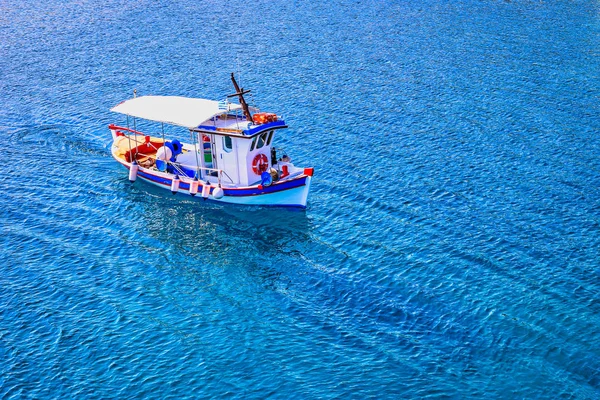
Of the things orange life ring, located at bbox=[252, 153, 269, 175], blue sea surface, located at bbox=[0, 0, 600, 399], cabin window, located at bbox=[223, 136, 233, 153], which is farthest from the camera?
orange life ring, located at bbox=[252, 153, 269, 175]

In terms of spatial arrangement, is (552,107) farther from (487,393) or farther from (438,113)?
(487,393)

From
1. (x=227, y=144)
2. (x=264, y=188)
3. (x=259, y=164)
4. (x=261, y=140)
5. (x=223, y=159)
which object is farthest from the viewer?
(x=223, y=159)

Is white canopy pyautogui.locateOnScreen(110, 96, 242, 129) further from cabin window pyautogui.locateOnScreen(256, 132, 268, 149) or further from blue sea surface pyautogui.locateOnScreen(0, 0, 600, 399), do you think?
blue sea surface pyautogui.locateOnScreen(0, 0, 600, 399)

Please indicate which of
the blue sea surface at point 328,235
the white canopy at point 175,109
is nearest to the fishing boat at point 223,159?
the white canopy at point 175,109

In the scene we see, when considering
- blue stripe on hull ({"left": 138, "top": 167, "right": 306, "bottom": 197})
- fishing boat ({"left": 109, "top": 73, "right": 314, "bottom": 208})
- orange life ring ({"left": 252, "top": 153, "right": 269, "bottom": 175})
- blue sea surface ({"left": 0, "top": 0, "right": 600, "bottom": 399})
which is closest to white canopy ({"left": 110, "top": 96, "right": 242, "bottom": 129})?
fishing boat ({"left": 109, "top": 73, "right": 314, "bottom": 208})

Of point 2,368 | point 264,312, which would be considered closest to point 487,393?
point 264,312

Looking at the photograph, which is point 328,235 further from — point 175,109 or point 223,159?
point 175,109

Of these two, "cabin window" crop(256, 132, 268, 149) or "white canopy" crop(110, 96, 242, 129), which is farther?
"white canopy" crop(110, 96, 242, 129)

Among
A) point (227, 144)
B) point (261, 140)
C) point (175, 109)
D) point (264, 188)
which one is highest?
point (175, 109)

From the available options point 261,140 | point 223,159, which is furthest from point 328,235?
point 223,159
